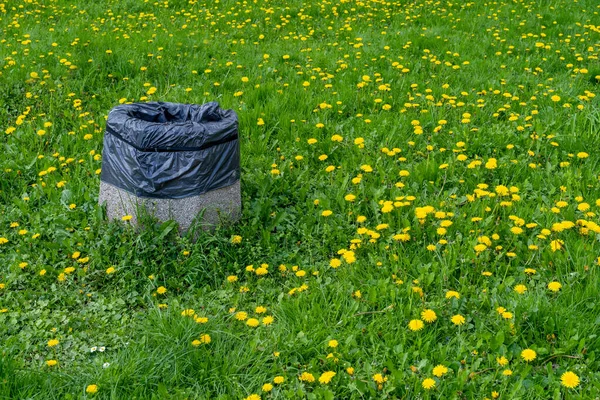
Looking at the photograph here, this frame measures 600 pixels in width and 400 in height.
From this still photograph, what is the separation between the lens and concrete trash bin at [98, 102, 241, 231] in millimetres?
3736

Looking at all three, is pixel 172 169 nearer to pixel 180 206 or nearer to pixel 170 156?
pixel 170 156

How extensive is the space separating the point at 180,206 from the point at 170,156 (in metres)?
0.31

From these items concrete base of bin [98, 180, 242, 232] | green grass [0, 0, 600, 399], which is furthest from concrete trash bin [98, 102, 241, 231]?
green grass [0, 0, 600, 399]

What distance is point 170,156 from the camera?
147 inches

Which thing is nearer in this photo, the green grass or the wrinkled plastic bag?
the green grass

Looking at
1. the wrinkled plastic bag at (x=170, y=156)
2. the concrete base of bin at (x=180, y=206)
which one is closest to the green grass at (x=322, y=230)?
the concrete base of bin at (x=180, y=206)

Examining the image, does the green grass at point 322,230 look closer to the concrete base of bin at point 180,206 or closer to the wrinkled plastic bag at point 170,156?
the concrete base of bin at point 180,206

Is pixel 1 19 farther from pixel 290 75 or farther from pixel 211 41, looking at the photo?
pixel 290 75

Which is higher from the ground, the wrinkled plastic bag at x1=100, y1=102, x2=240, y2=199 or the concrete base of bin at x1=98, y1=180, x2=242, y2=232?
the wrinkled plastic bag at x1=100, y1=102, x2=240, y2=199

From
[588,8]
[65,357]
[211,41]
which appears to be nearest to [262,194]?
[65,357]

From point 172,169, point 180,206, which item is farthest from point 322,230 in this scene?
point 172,169

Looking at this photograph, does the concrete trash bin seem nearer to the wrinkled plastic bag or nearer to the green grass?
the wrinkled plastic bag

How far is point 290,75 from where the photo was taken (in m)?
6.55

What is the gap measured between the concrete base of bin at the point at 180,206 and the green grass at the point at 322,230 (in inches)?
3.6
